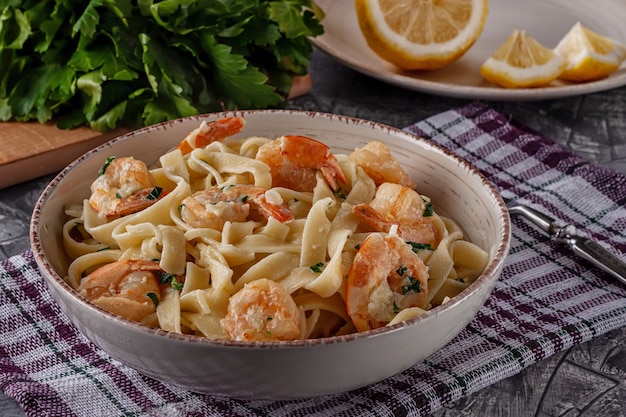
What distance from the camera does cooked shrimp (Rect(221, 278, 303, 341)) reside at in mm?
2250

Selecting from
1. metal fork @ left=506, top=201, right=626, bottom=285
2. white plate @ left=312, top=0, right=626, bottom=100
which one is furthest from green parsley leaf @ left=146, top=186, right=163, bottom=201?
white plate @ left=312, top=0, right=626, bottom=100

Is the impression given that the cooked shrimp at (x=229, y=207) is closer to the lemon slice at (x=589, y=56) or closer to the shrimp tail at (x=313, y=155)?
the shrimp tail at (x=313, y=155)

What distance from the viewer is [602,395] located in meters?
2.68

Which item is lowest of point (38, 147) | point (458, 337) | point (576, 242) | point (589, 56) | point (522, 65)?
point (38, 147)

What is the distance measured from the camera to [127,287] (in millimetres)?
2469

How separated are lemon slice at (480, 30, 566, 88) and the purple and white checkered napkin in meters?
0.79

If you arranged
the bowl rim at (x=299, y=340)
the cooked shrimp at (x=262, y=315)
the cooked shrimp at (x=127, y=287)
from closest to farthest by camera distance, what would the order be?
the bowl rim at (x=299, y=340), the cooked shrimp at (x=262, y=315), the cooked shrimp at (x=127, y=287)

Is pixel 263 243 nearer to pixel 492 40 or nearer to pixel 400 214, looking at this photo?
pixel 400 214

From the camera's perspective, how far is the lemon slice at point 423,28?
15.1ft

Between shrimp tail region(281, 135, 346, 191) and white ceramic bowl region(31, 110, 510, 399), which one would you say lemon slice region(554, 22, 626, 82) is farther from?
shrimp tail region(281, 135, 346, 191)

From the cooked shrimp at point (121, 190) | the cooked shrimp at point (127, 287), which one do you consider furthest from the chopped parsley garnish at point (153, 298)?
the cooked shrimp at point (121, 190)

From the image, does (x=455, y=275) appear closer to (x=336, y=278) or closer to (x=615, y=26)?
(x=336, y=278)

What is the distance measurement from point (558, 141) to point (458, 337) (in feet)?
6.24

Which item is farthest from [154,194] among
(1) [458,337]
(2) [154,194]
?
(1) [458,337]
